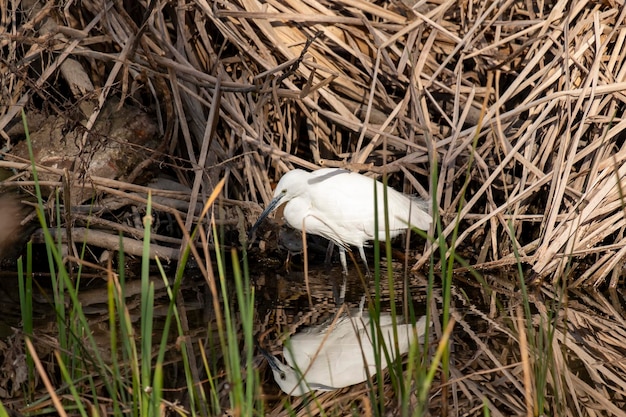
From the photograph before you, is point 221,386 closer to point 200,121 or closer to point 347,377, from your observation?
point 347,377

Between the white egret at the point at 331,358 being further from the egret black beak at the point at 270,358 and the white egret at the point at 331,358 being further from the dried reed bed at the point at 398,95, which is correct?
the dried reed bed at the point at 398,95

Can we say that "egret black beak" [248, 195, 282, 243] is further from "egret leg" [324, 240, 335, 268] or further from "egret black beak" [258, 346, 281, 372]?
"egret black beak" [258, 346, 281, 372]

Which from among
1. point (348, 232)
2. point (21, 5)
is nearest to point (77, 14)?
point (21, 5)

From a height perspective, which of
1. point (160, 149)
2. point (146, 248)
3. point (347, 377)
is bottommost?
point (347, 377)

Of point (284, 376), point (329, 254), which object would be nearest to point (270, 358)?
point (284, 376)

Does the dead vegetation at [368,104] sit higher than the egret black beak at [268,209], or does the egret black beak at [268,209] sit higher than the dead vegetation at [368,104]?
the dead vegetation at [368,104]

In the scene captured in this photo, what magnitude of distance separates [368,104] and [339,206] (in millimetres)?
520

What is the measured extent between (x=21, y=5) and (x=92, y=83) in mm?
521

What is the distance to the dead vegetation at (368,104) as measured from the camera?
11.9 feet

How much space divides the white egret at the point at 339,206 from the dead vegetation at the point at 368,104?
0.35 ft

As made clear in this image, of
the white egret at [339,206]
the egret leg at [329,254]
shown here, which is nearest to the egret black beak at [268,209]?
the white egret at [339,206]

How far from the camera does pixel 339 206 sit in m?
3.89

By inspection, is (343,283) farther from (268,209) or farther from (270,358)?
(270,358)

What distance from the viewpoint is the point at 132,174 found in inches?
155
